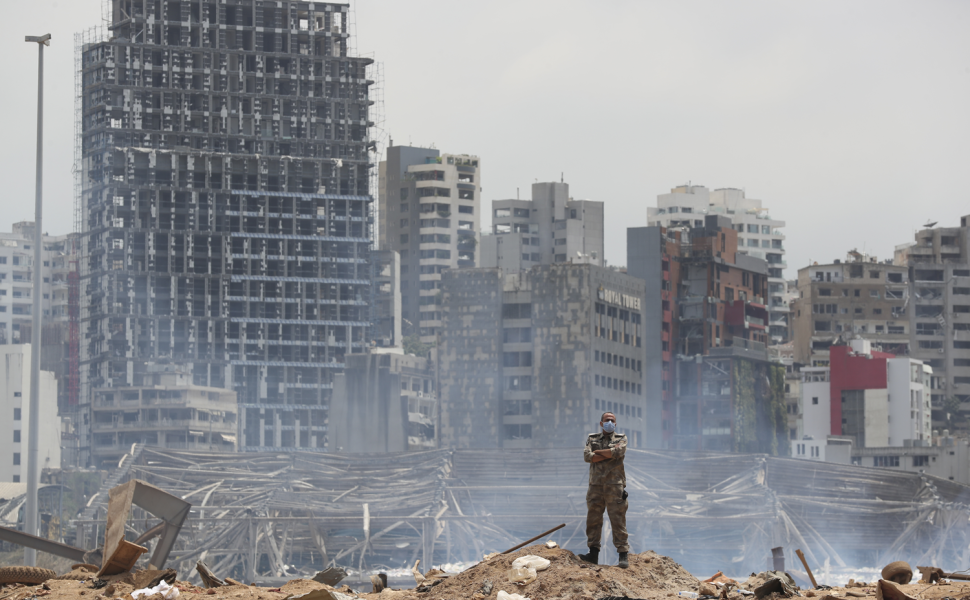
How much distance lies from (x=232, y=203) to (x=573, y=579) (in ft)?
517

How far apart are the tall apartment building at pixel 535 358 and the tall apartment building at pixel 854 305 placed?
27.7 meters

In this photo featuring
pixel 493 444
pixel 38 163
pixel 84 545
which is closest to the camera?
pixel 38 163

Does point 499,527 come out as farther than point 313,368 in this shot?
No

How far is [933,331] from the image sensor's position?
582 feet

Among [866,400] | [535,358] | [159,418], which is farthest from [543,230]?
[159,418]

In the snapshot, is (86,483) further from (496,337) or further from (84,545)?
(496,337)

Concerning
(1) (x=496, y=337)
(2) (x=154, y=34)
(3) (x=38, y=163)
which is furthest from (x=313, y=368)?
(3) (x=38, y=163)

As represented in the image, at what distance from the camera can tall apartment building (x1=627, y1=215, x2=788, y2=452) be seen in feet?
519

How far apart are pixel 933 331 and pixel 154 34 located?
108 meters

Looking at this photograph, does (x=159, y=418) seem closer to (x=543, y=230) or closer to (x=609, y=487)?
(x=543, y=230)

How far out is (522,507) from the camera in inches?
5207

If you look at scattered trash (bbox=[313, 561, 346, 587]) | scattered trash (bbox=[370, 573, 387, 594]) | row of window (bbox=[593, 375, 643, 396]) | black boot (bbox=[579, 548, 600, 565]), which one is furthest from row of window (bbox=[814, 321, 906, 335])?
black boot (bbox=[579, 548, 600, 565])

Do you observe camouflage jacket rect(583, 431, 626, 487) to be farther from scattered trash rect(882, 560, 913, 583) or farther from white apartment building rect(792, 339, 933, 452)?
white apartment building rect(792, 339, 933, 452)

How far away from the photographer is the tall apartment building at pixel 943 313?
175 metres
